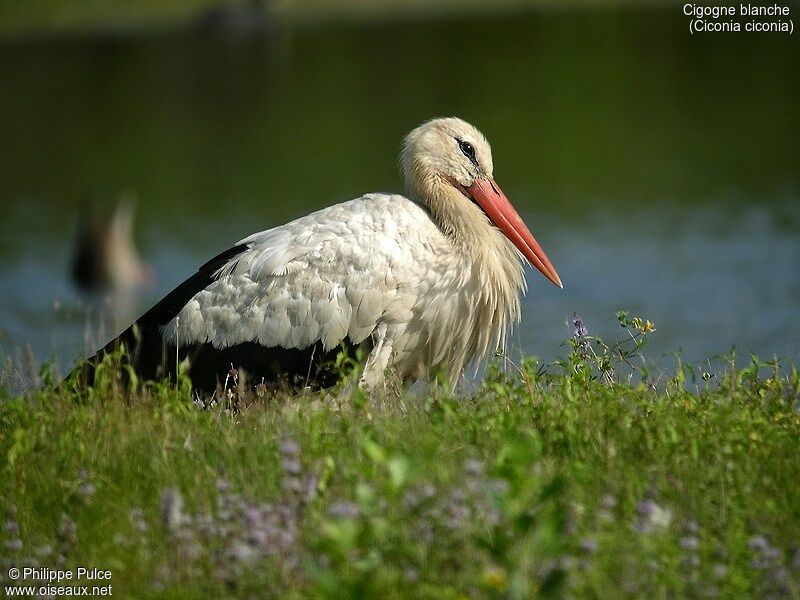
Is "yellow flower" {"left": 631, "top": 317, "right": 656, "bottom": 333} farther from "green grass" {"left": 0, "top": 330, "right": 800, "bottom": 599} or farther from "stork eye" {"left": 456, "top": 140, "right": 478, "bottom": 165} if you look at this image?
"stork eye" {"left": 456, "top": 140, "right": 478, "bottom": 165}

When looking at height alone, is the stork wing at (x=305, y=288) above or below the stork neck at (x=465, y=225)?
below

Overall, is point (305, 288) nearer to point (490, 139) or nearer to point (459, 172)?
point (459, 172)

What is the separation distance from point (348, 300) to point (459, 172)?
108 centimetres

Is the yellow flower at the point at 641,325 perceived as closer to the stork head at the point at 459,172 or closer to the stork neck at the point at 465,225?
the stork neck at the point at 465,225

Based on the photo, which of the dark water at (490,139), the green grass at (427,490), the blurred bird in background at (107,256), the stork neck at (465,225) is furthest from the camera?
the blurred bird in background at (107,256)

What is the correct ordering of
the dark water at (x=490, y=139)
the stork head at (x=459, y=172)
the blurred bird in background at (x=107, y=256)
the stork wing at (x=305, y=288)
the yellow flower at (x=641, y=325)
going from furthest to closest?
the blurred bird in background at (x=107, y=256), the dark water at (x=490, y=139), the stork head at (x=459, y=172), the stork wing at (x=305, y=288), the yellow flower at (x=641, y=325)

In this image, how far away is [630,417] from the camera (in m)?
4.75

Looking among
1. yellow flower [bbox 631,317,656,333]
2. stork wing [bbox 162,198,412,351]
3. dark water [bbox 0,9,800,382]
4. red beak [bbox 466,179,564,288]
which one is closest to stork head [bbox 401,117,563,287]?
red beak [bbox 466,179,564,288]

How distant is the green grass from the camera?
3391 millimetres

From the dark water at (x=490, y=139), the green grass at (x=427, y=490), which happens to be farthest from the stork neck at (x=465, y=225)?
the dark water at (x=490, y=139)

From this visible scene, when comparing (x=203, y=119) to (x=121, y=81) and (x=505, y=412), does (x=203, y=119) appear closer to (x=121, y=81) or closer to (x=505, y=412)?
(x=121, y=81)

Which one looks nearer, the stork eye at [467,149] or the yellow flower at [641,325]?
the yellow flower at [641,325]

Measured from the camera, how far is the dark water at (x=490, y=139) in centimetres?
1666

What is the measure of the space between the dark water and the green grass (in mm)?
4555
